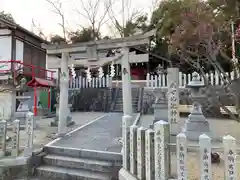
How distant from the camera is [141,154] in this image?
3582 millimetres

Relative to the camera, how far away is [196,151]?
16.3ft

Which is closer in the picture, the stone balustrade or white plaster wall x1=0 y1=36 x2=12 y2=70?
the stone balustrade

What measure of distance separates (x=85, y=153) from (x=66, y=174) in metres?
0.65

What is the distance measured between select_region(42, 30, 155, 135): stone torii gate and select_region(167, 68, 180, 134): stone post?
1.03 metres

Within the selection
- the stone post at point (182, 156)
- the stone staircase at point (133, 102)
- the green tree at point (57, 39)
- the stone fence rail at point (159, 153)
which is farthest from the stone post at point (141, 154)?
the green tree at point (57, 39)

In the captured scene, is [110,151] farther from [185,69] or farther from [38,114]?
[185,69]

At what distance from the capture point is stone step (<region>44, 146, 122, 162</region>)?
476 centimetres

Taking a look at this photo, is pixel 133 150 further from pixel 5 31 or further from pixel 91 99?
pixel 5 31

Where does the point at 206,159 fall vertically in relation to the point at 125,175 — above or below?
above

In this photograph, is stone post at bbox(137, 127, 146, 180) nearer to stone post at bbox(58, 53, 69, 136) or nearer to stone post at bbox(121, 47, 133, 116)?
stone post at bbox(121, 47, 133, 116)

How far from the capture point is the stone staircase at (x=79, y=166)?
452 cm

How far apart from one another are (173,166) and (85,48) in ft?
14.5

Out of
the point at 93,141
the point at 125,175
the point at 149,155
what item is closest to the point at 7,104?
the point at 93,141

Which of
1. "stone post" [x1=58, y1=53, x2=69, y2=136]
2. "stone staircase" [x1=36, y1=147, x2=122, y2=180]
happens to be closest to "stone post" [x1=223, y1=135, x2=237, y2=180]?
"stone staircase" [x1=36, y1=147, x2=122, y2=180]
